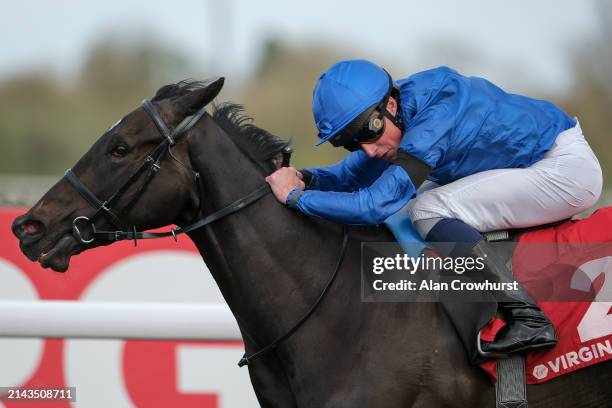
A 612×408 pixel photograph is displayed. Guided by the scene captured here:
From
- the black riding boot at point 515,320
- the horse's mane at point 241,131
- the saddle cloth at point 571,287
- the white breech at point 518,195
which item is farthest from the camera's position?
the horse's mane at point 241,131

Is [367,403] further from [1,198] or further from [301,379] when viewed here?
[1,198]

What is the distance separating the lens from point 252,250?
142 inches

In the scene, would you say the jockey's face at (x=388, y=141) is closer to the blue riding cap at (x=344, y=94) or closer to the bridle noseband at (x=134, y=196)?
the blue riding cap at (x=344, y=94)

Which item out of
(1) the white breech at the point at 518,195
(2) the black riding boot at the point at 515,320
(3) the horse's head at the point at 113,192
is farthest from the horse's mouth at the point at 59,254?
(2) the black riding boot at the point at 515,320

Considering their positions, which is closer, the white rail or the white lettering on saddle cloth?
the white lettering on saddle cloth

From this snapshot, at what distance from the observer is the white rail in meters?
4.89

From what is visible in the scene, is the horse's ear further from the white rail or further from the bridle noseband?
the white rail

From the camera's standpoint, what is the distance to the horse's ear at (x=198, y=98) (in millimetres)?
3557

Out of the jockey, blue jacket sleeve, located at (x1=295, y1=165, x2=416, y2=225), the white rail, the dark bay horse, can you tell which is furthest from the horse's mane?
the white rail

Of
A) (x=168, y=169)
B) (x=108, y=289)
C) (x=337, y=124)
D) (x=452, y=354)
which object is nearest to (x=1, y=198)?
(x=108, y=289)

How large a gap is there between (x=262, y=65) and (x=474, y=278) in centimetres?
3402

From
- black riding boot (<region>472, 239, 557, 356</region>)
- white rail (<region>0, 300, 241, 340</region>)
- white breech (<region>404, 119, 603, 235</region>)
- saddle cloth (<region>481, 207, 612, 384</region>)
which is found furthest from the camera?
white rail (<region>0, 300, 241, 340</region>)

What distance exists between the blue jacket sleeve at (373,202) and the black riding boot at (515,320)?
39 cm

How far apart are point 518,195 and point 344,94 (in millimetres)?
869
